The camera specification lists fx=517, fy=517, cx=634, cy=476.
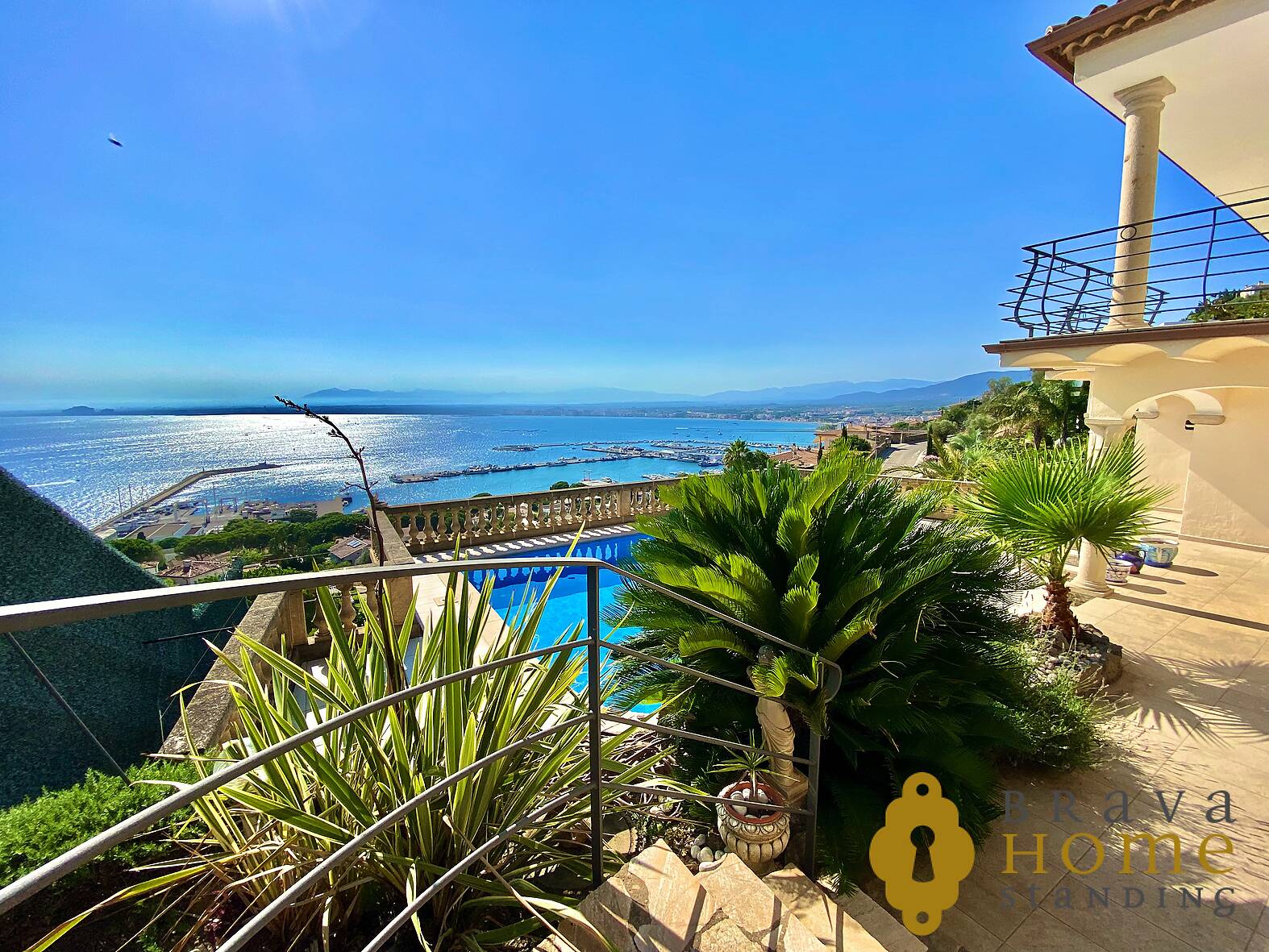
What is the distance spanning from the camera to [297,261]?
854 inches

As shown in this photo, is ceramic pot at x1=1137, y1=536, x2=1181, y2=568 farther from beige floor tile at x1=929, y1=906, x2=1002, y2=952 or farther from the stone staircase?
the stone staircase

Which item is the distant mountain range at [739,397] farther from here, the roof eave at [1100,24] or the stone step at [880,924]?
the stone step at [880,924]

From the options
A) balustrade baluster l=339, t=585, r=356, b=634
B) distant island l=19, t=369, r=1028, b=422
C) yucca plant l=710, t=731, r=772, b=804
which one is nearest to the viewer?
yucca plant l=710, t=731, r=772, b=804

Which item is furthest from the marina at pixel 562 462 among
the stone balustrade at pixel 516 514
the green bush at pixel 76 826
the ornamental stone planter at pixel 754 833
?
the green bush at pixel 76 826

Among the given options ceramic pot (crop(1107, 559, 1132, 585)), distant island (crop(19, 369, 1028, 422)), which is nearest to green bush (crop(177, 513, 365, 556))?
distant island (crop(19, 369, 1028, 422))

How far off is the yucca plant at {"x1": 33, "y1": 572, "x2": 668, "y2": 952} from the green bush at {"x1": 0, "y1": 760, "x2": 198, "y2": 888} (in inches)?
3.3

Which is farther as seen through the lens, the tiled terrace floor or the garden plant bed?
the garden plant bed

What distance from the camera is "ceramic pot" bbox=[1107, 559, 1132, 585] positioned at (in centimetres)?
595

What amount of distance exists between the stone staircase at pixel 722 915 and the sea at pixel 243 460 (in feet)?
11.1

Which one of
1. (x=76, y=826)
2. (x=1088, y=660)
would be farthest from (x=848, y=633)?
(x=1088, y=660)

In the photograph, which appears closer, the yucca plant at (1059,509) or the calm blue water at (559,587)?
the yucca plant at (1059,509)

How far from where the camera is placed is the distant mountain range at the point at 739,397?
4412 centimetres

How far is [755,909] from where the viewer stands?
157 cm

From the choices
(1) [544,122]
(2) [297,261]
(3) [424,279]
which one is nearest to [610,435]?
(3) [424,279]
